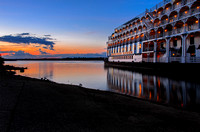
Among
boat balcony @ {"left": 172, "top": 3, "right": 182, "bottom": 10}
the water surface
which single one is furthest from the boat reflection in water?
boat balcony @ {"left": 172, "top": 3, "right": 182, "bottom": 10}

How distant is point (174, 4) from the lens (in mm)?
34188

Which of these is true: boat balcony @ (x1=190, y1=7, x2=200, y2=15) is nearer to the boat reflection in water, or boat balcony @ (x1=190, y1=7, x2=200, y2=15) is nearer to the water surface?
the water surface

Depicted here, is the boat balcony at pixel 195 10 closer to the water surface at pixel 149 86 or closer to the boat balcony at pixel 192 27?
the boat balcony at pixel 192 27

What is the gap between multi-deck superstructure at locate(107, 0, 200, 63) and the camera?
95.2 feet

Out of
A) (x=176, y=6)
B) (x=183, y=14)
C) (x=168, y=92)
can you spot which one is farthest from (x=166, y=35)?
(x=168, y=92)

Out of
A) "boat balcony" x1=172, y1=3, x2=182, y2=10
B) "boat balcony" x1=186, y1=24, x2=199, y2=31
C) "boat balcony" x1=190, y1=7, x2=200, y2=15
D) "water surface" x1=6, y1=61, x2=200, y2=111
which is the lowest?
"water surface" x1=6, y1=61, x2=200, y2=111

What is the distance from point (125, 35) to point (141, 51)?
16.4 metres

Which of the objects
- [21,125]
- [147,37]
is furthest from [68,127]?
[147,37]

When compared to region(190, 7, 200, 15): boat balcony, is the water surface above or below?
below

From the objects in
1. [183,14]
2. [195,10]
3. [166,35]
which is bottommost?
[166,35]

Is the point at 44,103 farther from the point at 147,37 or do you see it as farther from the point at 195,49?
the point at 147,37

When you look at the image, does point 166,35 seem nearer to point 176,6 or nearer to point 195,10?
point 176,6

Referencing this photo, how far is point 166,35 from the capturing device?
3584 cm

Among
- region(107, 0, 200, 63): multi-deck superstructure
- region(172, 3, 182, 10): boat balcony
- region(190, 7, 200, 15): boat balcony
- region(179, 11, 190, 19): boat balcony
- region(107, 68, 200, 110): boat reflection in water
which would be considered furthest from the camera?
region(172, 3, 182, 10): boat balcony
